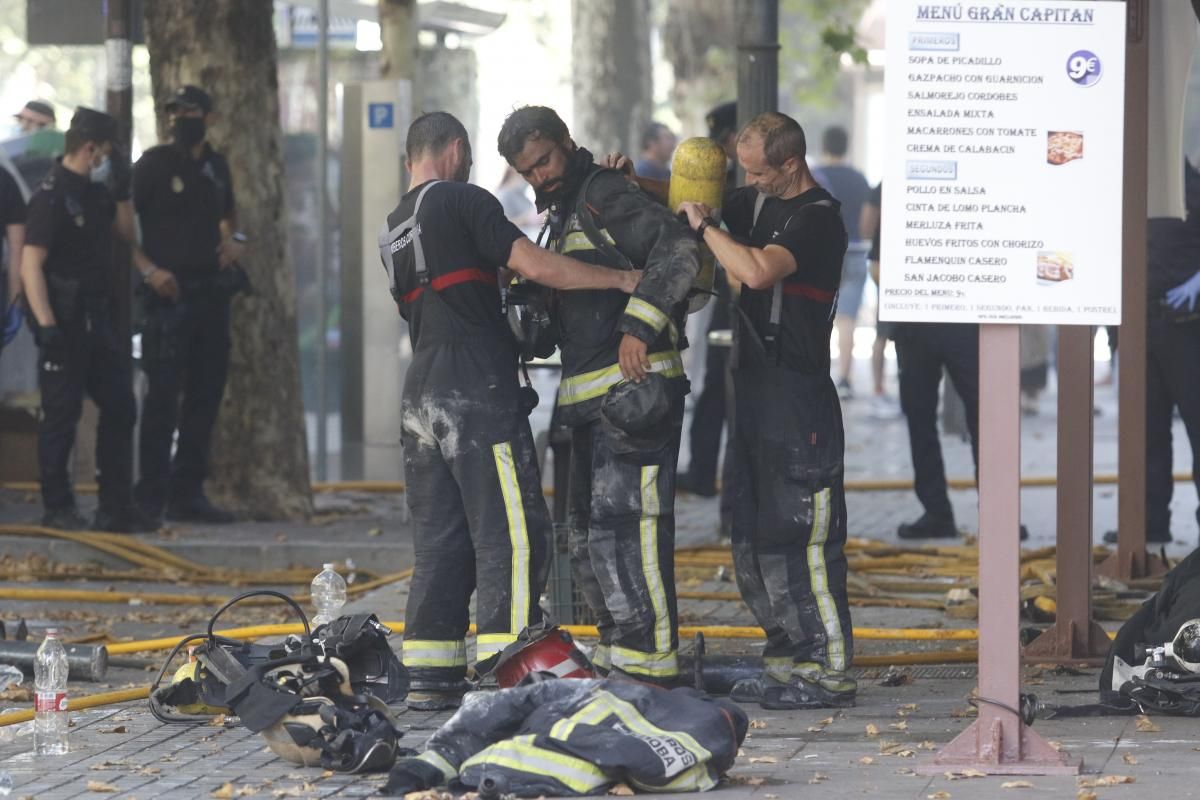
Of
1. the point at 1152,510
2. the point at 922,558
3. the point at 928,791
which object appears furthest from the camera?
the point at 1152,510

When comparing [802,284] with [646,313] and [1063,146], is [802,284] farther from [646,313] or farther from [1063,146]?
[1063,146]

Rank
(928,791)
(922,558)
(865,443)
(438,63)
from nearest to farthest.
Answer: (928,791)
(922,558)
(438,63)
(865,443)

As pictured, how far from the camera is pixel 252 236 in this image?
12.3m

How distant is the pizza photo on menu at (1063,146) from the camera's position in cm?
590

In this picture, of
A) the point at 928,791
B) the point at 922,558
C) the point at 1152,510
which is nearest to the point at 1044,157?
the point at 928,791

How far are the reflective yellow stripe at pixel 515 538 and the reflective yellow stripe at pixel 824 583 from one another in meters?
0.98

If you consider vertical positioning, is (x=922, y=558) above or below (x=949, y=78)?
below

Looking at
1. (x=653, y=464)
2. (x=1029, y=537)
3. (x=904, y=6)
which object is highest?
(x=904, y=6)

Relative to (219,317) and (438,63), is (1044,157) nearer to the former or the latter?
(219,317)

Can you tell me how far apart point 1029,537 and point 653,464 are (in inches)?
199

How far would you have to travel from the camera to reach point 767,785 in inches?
233

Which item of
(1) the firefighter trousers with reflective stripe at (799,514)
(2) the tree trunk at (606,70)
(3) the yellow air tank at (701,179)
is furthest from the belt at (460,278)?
(2) the tree trunk at (606,70)

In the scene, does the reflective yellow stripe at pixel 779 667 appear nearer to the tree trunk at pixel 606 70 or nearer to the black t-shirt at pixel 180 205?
the black t-shirt at pixel 180 205

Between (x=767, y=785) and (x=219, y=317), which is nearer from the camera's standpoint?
(x=767, y=785)
